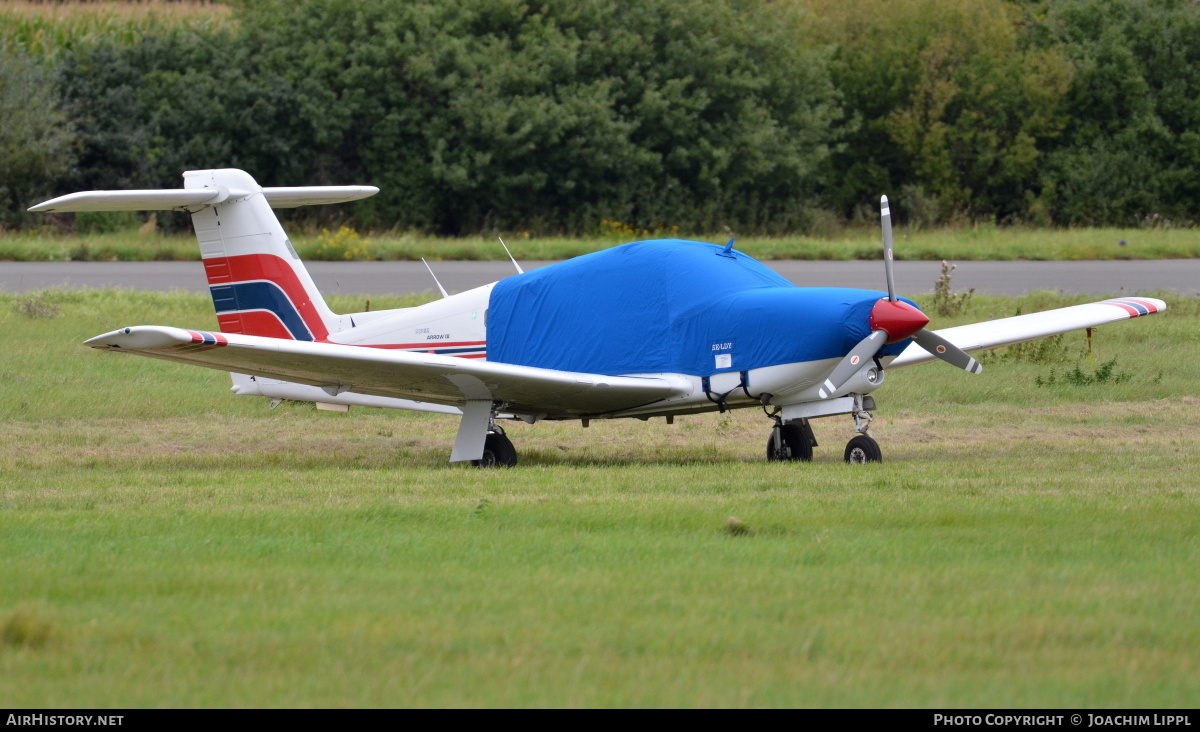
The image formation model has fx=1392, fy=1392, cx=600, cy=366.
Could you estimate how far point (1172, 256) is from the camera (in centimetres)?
3234

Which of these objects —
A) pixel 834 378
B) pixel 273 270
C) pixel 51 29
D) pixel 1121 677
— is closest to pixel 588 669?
pixel 1121 677

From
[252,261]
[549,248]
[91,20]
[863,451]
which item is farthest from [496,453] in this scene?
[91,20]

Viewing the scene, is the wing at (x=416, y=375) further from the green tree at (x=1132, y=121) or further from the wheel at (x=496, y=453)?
the green tree at (x=1132, y=121)

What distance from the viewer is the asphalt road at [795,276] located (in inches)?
1004

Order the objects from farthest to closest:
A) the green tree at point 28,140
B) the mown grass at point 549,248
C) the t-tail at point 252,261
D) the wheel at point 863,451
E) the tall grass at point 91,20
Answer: the tall grass at point 91,20 → the green tree at point 28,140 → the mown grass at point 549,248 → the t-tail at point 252,261 → the wheel at point 863,451

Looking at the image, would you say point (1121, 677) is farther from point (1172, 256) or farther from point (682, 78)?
point (682, 78)

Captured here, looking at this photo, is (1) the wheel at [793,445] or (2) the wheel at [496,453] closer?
(1) the wheel at [793,445]

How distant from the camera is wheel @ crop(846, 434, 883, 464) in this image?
1093 centimetres

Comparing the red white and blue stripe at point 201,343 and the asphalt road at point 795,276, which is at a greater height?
the red white and blue stripe at point 201,343

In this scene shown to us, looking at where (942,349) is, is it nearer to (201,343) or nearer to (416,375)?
(416,375)

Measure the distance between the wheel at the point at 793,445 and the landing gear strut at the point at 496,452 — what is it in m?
2.23

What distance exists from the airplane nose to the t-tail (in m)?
5.22

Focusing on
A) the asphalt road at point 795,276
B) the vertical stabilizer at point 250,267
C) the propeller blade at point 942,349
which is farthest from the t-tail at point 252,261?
Answer: the asphalt road at point 795,276

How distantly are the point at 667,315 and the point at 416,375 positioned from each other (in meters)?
2.16
